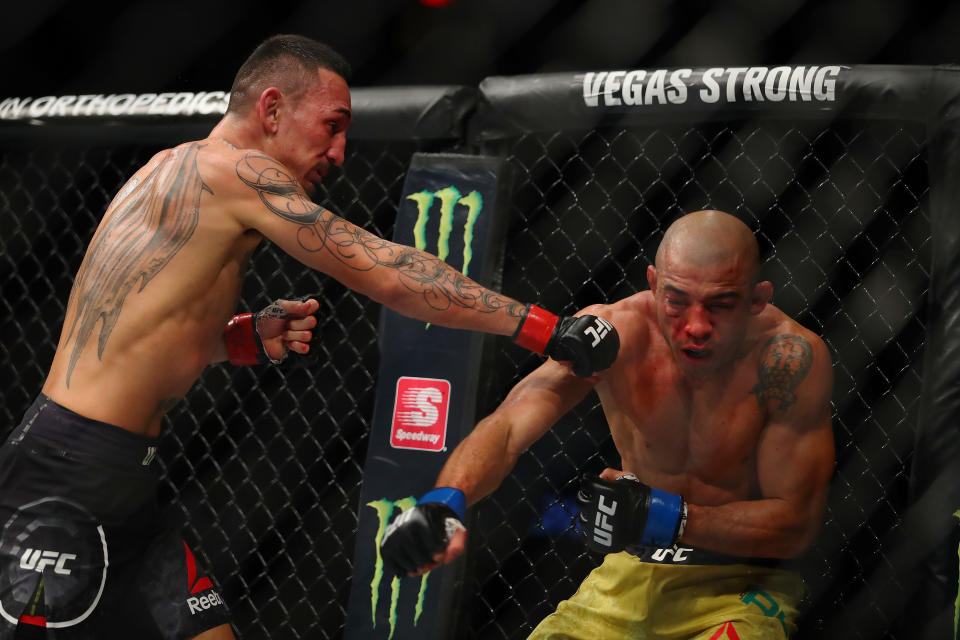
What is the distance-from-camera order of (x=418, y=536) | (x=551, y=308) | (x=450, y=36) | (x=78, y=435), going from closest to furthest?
(x=418, y=536), (x=78, y=435), (x=551, y=308), (x=450, y=36)

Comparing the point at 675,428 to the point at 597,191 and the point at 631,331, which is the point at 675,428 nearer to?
the point at 631,331

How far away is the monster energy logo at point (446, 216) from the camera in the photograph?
6.58ft

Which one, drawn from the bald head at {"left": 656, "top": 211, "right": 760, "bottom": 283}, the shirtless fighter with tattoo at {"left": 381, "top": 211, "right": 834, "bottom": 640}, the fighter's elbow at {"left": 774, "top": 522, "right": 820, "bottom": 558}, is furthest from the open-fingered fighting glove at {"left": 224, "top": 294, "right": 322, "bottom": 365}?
the fighter's elbow at {"left": 774, "top": 522, "right": 820, "bottom": 558}

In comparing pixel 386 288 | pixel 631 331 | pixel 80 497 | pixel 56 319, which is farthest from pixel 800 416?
pixel 56 319

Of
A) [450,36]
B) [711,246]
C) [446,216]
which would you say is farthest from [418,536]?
[450,36]

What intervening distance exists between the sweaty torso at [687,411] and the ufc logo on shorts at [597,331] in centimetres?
24

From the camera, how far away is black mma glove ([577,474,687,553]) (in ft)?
5.22

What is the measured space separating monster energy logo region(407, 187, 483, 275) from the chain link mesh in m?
0.25

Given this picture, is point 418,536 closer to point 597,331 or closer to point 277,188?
point 597,331

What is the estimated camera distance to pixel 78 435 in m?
1.51

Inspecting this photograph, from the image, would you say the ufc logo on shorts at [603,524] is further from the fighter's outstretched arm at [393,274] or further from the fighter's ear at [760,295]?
the fighter's ear at [760,295]

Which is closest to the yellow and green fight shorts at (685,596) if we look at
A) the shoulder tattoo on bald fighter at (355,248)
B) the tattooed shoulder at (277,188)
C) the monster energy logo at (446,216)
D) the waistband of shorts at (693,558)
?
the waistband of shorts at (693,558)

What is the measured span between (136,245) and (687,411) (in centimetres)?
99

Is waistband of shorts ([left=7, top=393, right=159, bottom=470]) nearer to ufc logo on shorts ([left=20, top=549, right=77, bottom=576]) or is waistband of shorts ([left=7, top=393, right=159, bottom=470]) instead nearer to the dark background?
ufc logo on shorts ([left=20, top=549, right=77, bottom=576])
